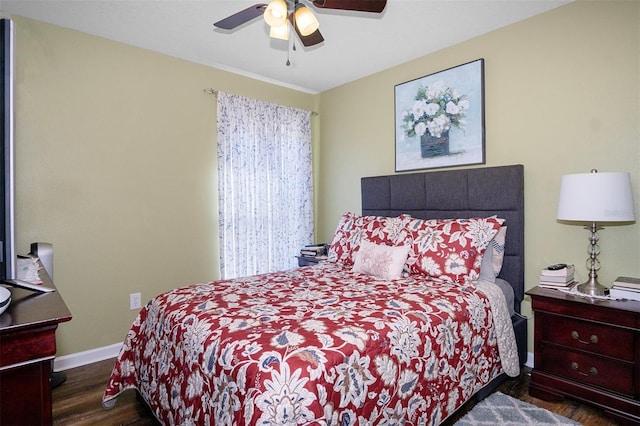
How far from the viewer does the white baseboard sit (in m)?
2.62

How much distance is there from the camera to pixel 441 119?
3.03m

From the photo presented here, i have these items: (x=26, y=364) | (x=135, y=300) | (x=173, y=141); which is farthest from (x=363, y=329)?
(x=173, y=141)

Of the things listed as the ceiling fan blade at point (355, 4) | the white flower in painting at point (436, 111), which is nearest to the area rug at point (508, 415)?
the white flower in painting at point (436, 111)

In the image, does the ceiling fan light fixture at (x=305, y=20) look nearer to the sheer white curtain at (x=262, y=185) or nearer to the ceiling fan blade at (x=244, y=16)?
the ceiling fan blade at (x=244, y=16)

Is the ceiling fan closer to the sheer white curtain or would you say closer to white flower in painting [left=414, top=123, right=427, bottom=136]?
white flower in painting [left=414, top=123, right=427, bottom=136]

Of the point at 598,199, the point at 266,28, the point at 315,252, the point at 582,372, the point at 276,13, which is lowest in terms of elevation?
the point at 582,372

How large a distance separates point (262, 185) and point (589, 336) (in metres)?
2.92

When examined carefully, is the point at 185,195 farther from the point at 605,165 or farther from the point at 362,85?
the point at 605,165

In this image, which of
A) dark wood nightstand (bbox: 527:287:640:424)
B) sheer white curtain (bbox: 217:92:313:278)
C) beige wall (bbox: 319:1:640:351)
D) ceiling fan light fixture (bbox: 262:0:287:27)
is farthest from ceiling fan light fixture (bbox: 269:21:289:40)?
dark wood nightstand (bbox: 527:287:640:424)

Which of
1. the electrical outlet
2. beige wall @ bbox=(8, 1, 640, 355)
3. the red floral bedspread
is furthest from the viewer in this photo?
the electrical outlet

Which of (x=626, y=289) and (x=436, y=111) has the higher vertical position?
(x=436, y=111)

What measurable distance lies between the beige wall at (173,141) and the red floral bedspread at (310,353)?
0.99m

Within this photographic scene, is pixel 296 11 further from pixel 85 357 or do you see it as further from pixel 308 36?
pixel 85 357

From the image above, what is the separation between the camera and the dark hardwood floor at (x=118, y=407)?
1.96 meters
